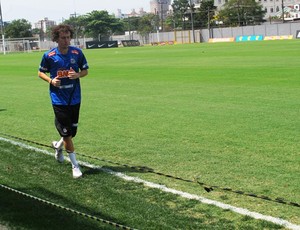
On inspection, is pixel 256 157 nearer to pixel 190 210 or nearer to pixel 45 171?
pixel 190 210

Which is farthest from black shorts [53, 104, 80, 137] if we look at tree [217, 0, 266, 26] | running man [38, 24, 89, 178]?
tree [217, 0, 266, 26]

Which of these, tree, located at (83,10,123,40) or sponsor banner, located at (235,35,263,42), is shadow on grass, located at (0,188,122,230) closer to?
sponsor banner, located at (235,35,263,42)

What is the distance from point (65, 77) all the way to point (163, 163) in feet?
5.81

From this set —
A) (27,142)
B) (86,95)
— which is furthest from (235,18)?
(27,142)

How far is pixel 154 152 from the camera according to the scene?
7.34 m

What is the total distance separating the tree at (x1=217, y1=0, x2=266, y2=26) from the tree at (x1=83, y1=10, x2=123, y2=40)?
2961cm

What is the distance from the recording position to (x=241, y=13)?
105 metres

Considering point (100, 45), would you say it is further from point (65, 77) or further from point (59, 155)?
point (65, 77)

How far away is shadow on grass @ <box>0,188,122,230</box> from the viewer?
4.55 m

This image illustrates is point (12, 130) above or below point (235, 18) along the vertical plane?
below

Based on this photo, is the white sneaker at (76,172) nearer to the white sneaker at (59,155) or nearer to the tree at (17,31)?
the white sneaker at (59,155)

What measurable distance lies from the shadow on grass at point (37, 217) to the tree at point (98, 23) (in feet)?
381

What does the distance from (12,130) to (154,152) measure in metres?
3.71

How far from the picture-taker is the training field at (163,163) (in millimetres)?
4715
